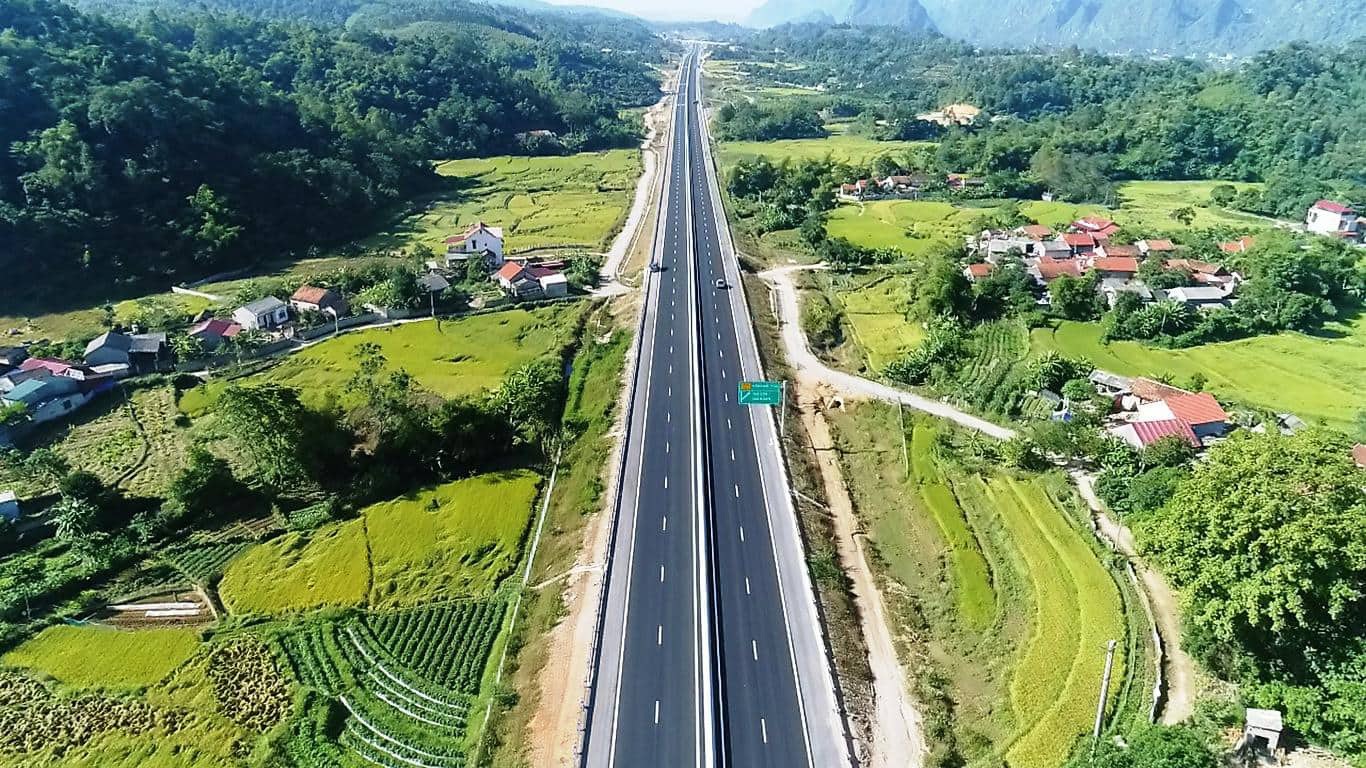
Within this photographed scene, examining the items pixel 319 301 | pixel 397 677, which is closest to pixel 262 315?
pixel 319 301

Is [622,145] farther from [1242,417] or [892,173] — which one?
[1242,417]

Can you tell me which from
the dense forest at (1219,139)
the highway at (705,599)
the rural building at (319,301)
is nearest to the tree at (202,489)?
the highway at (705,599)

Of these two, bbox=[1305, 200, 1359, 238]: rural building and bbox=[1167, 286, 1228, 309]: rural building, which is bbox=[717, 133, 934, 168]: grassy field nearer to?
bbox=[1305, 200, 1359, 238]: rural building

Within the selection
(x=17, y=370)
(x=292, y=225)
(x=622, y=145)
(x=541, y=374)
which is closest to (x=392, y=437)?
(x=541, y=374)

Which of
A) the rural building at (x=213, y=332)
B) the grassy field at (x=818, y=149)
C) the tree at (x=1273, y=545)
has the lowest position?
the rural building at (x=213, y=332)

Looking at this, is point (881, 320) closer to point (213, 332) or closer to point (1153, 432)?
point (1153, 432)

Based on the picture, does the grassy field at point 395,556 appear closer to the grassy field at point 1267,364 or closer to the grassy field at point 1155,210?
the grassy field at point 1267,364
